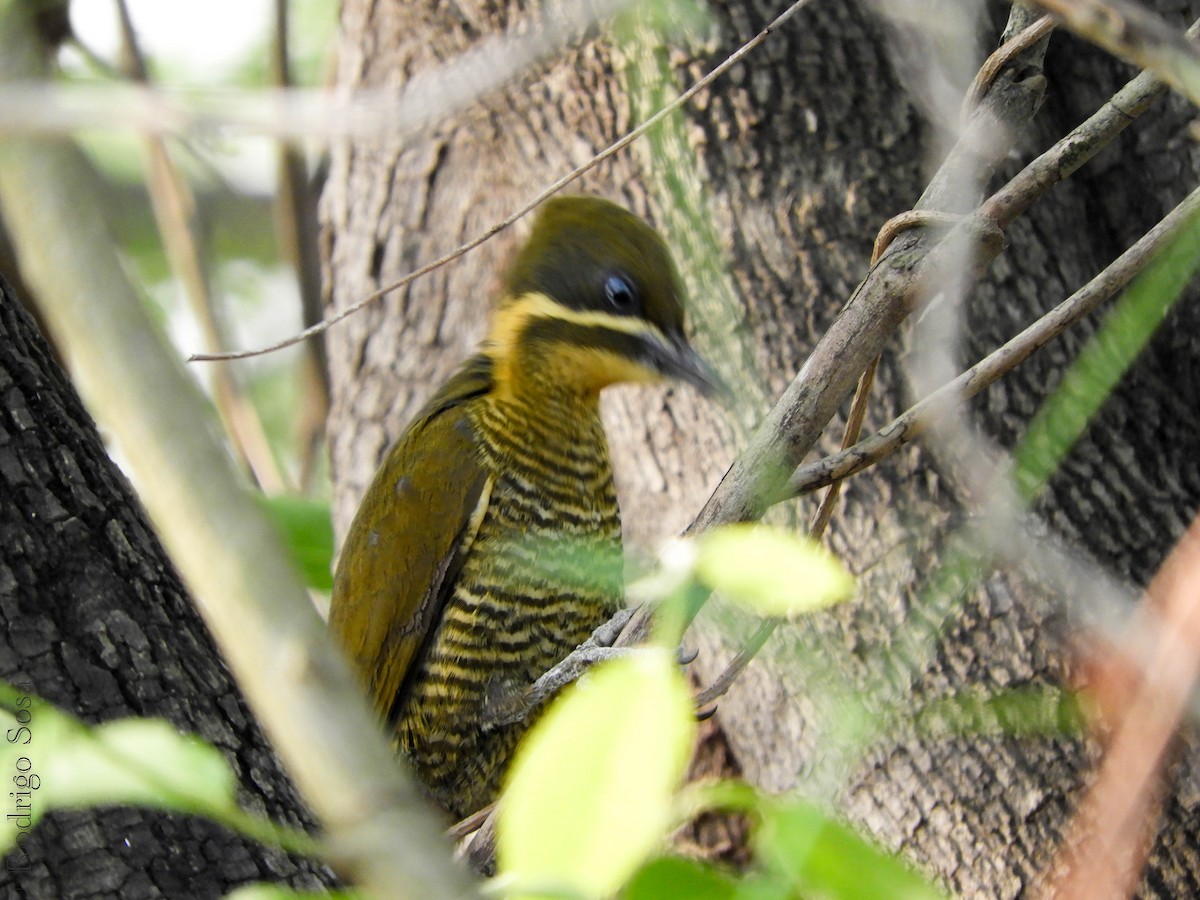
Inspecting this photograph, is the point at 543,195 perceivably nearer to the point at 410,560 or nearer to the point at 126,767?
the point at 126,767

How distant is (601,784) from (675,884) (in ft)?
0.87

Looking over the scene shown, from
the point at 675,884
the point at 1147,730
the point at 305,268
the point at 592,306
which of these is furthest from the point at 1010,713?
the point at 305,268

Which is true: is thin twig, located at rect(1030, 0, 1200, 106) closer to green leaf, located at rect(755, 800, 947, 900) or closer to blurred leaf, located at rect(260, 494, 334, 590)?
green leaf, located at rect(755, 800, 947, 900)

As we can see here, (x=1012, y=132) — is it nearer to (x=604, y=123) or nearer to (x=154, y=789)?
(x=154, y=789)

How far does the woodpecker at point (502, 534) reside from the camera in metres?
2.97

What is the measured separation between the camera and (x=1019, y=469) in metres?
1.55

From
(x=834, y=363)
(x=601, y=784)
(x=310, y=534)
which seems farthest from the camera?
(x=310, y=534)

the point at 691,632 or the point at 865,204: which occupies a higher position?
the point at 865,204

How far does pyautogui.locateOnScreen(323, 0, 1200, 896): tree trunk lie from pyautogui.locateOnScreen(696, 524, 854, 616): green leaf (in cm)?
186

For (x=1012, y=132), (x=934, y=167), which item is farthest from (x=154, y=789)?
(x=934, y=167)

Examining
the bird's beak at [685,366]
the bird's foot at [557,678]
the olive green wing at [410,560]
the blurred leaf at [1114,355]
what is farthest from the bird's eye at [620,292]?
the blurred leaf at [1114,355]

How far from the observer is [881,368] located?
3016 millimetres

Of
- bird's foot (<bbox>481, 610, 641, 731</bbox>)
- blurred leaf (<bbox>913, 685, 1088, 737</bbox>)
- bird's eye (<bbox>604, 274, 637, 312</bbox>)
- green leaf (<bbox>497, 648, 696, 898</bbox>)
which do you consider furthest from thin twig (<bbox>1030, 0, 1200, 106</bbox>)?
bird's eye (<bbox>604, 274, 637, 312</bbox>)

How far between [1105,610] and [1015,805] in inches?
64.6
